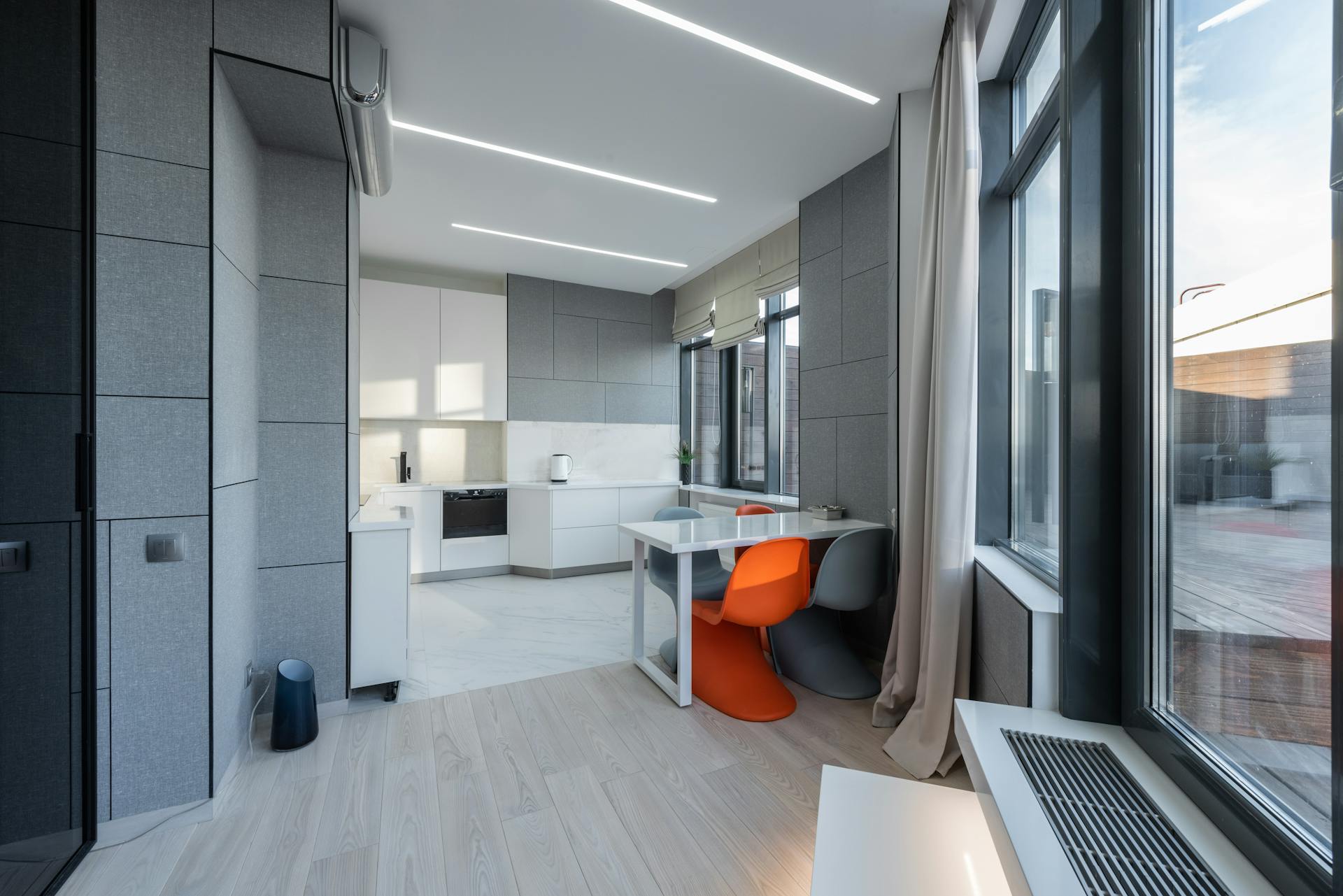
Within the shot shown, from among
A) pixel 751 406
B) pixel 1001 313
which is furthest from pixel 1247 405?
pixel 751 406

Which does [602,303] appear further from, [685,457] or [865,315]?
[865,315]

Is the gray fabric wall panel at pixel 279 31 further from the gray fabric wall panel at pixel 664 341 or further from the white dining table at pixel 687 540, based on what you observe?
the gray fabric wall panel at pixel 664 341

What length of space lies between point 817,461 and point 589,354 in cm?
285

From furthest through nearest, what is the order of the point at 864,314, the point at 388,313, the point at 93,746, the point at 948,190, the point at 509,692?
the point at 388,313 < the point at 864,314 < the point at 509,692 < the point at 948,190 < the point at 93,746

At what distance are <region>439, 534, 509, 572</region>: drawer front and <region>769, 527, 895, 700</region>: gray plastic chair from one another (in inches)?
120

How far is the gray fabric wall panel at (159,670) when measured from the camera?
1.67 metres

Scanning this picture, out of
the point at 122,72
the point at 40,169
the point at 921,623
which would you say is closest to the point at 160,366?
the point at 40,169

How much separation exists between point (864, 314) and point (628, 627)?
2434mm

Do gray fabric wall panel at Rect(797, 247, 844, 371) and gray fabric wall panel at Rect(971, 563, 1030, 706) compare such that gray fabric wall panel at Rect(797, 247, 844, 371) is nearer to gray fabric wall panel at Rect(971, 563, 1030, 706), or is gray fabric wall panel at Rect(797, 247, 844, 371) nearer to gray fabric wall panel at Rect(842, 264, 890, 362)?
gray fabric wall panel at Rect(842, 264, 890, 362)

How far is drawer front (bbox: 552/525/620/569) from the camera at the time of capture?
5.00m

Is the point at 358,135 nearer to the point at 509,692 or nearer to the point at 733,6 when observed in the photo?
the point at 733,6

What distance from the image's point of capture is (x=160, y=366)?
5.65ft

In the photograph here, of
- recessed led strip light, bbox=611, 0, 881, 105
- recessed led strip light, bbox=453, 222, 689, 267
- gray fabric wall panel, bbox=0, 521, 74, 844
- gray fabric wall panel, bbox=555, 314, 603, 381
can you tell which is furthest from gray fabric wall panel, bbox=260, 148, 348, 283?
gray fabric wall panel, bbox=555, 314, 603, 381

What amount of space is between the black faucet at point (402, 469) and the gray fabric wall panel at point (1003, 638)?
457cm
